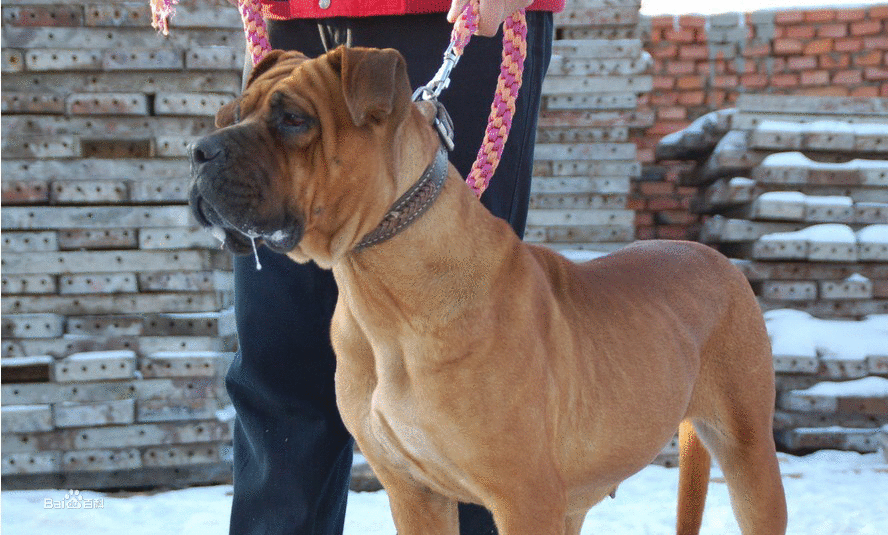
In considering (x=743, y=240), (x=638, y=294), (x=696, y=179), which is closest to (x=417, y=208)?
(x=638, y=294)

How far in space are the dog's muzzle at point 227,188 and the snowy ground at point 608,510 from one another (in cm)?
245

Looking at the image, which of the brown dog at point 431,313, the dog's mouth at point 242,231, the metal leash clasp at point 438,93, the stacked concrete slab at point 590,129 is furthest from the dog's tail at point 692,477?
the stacked concrete slab at point 590,129

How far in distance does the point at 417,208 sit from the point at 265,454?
0.86m

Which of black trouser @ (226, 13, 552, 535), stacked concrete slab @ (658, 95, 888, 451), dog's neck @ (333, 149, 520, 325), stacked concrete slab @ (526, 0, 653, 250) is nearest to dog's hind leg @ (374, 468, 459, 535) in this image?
black trouser @ (226, 13, 552, 535)

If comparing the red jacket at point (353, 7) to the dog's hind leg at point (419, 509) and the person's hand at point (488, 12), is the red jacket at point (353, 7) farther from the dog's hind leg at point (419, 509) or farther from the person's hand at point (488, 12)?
the dog's hind leg at point (419, 509)

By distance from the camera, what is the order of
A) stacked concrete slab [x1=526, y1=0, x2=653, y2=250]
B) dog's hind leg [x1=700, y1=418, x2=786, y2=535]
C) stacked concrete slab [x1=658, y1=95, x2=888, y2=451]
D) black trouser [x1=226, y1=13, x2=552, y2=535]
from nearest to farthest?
black trouser [x1=226, y1=13, x2=552, y2=535] < dog's hind leg [x1=700, y1=418, x2=786, y2=535] < stacked concrete slab [x1=658, y1=95, x2=888, y2=451] < stacked concrete slab [x1=526, y1=0, x2=653, y2=250]

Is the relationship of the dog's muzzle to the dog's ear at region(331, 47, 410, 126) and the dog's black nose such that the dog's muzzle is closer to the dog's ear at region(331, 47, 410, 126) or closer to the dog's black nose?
the dog's black nose

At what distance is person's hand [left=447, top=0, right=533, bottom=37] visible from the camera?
1850 millimetres

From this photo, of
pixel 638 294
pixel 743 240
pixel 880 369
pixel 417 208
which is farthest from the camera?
pixel 743 240

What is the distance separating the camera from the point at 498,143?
6.68 ft

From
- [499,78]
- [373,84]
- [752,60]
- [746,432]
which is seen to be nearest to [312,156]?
[373,84]

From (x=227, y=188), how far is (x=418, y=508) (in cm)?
87

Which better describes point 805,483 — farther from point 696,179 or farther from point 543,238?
point 696,179

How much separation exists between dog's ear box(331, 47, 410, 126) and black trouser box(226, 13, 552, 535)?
1.59ft
